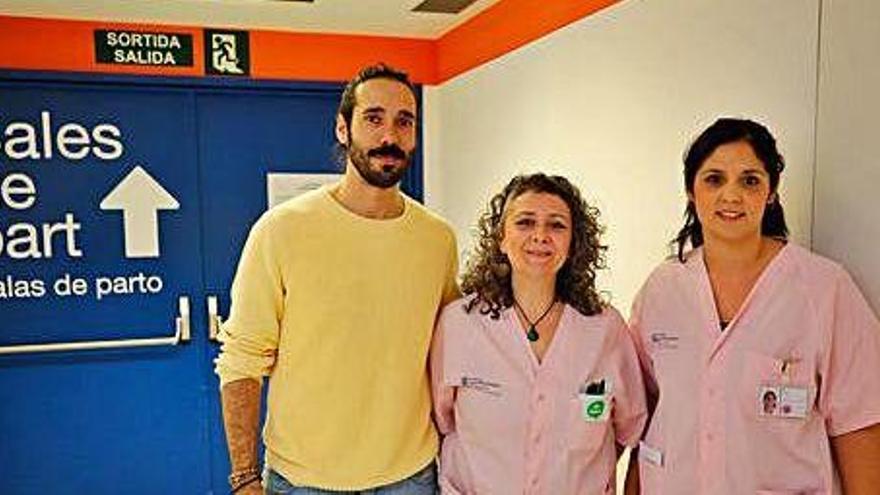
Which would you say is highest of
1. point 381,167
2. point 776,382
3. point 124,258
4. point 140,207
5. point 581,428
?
point 381,167

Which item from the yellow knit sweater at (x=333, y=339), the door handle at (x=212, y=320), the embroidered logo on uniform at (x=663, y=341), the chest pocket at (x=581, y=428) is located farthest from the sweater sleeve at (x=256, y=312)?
the door handle at (x=212, y=320)

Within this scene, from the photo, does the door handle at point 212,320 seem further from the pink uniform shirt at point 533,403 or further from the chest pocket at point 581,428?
the chest pocket at point 581,428

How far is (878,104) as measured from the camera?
146cm

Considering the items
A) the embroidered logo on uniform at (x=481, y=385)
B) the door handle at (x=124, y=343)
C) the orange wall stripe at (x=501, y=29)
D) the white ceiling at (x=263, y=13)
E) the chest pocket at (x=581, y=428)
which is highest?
the white ceiling at (x=263, y=13)

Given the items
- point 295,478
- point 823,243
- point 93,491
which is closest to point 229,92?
point 93,491

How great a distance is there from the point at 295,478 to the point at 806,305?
1.12 meters

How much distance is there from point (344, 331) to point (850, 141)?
3.59 feet

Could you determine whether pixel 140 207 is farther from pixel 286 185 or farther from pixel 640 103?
pixel 640 103

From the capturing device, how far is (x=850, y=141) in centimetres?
152

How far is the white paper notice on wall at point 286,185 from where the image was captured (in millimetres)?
3525

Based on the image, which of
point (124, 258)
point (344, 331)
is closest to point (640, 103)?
point (344, 331)

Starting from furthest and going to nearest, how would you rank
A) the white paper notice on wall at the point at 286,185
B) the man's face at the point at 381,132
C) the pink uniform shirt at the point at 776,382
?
the white paper notice on wall at the point at 286,185 < the man's face at the point at 381,132 < the pink uniform shirt at the point at 776,382

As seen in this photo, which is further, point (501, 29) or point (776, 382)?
point (501, 29)

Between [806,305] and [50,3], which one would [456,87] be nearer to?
[50,3]
